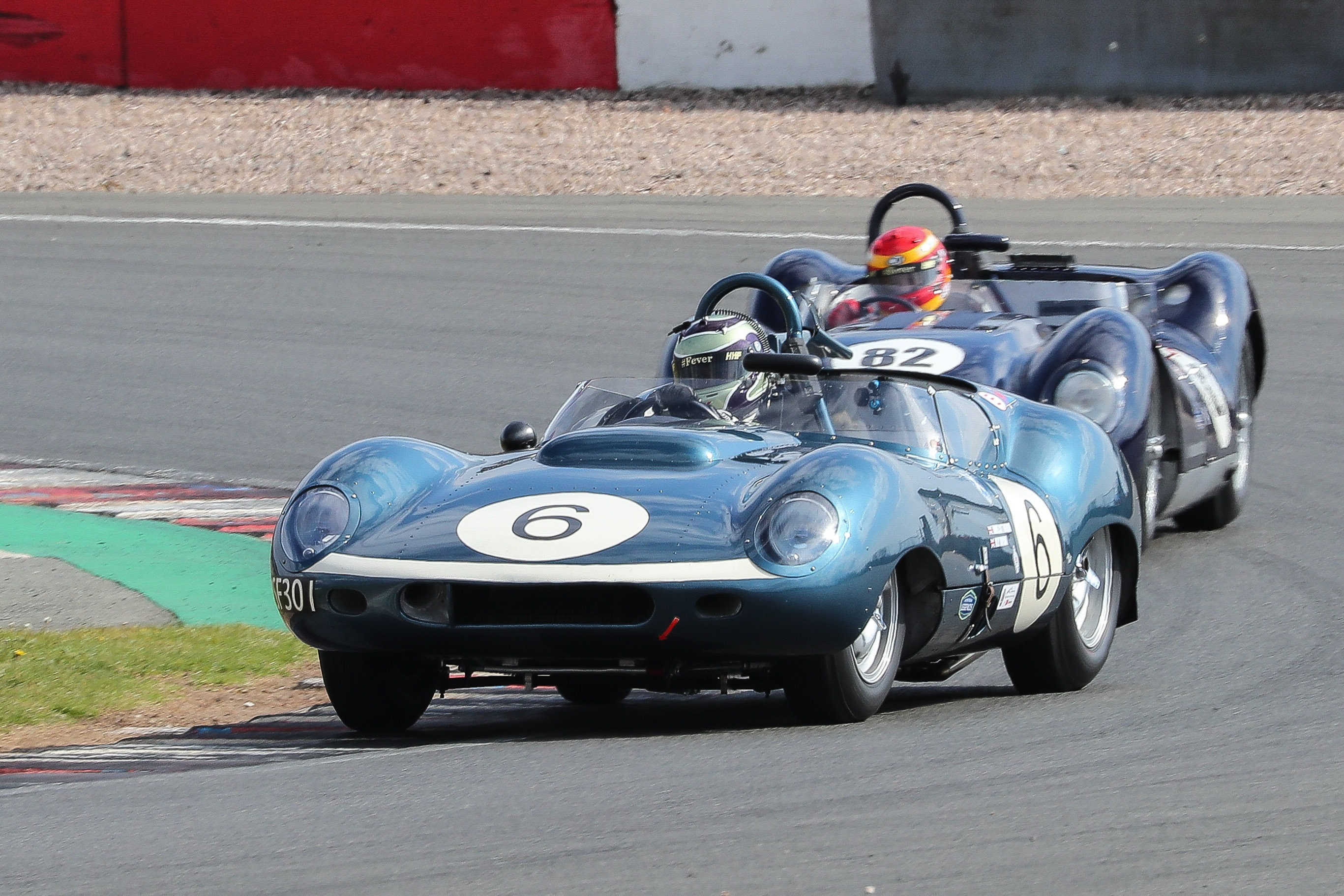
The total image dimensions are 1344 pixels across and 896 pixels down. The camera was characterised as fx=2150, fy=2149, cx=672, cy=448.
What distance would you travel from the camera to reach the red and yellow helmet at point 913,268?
9727 mm

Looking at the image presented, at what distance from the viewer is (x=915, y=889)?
360 centimetres

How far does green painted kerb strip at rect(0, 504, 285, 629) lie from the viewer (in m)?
7.75

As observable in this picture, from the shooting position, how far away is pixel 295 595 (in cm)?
526

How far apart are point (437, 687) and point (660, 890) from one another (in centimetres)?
196

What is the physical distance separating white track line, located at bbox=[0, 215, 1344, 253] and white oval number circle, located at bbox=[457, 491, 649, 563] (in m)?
9.78

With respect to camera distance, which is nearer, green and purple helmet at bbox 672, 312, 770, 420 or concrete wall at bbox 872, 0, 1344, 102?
green and purple helmet at bbox 672, 312, 770, 420

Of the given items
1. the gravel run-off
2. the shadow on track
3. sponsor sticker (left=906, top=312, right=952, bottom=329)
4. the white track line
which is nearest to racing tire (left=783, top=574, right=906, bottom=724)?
the shadow on track

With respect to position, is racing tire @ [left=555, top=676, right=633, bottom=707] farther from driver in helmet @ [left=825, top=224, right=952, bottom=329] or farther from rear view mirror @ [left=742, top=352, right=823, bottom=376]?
driver in helmet @ [left=825, top=224, right=952, bottom=329]

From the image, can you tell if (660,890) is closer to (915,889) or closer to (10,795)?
(915,889)

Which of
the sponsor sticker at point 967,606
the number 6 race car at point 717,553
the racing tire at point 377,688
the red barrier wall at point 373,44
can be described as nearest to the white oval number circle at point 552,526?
the number 6 race car at point 717,553

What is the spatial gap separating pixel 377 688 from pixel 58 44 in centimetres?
1590

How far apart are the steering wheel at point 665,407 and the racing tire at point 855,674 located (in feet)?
3.28

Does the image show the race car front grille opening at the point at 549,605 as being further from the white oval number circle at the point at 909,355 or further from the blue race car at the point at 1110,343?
the white oval number circle at the point at 909,355

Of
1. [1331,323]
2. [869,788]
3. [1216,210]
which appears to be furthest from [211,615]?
[1216,210]
